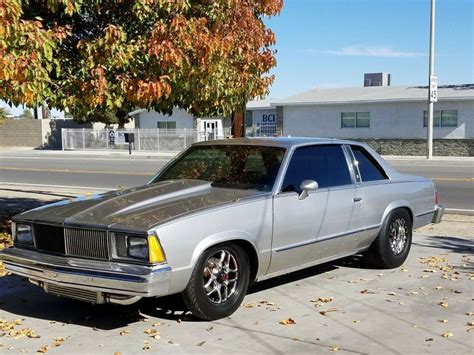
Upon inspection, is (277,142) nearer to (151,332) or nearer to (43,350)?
(151,332)

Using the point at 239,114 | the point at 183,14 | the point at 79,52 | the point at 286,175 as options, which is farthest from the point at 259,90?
the point at 286,175

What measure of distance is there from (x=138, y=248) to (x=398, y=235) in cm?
362

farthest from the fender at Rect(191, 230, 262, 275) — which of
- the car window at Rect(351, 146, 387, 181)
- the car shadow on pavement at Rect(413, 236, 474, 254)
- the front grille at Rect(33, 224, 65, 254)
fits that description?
the car shadow on pavement at Rect(413, 236, 474, 254)

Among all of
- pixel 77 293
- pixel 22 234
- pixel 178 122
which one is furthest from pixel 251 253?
pixel 178 122

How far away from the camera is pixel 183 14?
24.7ft

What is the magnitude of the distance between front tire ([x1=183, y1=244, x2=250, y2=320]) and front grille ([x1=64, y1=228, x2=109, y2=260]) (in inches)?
29.0

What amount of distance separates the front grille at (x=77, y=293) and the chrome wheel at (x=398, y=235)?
3.61 m

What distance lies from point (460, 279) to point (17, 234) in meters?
4.58

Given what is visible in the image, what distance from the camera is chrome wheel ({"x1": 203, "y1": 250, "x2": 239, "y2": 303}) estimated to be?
504 centimetres

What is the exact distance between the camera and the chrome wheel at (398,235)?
7002 millimetres

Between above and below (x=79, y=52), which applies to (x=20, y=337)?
below

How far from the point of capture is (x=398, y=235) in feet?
23.4

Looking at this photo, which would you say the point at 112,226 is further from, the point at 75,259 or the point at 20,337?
the point at 20,337

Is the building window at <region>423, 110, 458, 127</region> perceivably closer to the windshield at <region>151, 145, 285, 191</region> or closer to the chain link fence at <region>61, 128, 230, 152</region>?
the chain link fence at <region>61, 128, 230, 152</region>
